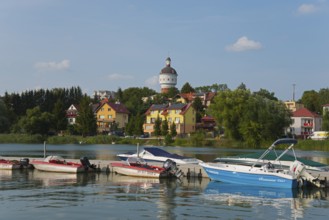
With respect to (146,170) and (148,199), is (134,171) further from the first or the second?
(148,199)

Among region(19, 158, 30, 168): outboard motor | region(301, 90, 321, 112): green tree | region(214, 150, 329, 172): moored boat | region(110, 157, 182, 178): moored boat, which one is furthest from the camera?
region(301, 90, 321, 112): green tree

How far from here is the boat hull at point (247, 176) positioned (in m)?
28.7

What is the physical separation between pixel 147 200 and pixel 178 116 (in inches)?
3579

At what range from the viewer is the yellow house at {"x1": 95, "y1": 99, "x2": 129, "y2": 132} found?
130500 millimetres

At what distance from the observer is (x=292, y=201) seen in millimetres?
25500

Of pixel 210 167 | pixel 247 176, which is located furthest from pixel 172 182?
pixel 247 176

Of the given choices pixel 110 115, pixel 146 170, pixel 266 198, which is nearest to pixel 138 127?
pixel 110 115

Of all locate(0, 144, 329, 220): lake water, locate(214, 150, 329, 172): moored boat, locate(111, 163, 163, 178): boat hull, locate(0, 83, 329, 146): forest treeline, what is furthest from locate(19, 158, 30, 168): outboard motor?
locate(0, 83, 329, 146): forest treeline

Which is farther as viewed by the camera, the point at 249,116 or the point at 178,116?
the point at 178,116

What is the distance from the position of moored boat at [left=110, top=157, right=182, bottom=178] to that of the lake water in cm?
88

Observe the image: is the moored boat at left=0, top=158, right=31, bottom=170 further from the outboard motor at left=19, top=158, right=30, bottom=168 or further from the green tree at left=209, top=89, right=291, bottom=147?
the green tree at left=209, top=89, right=291, bottom=147

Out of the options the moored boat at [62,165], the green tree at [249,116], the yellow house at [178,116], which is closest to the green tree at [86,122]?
the yellow house at [178,116]

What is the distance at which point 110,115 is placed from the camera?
131m

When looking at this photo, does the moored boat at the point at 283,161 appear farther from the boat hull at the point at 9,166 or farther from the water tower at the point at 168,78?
the water tower at the point at 168,78
